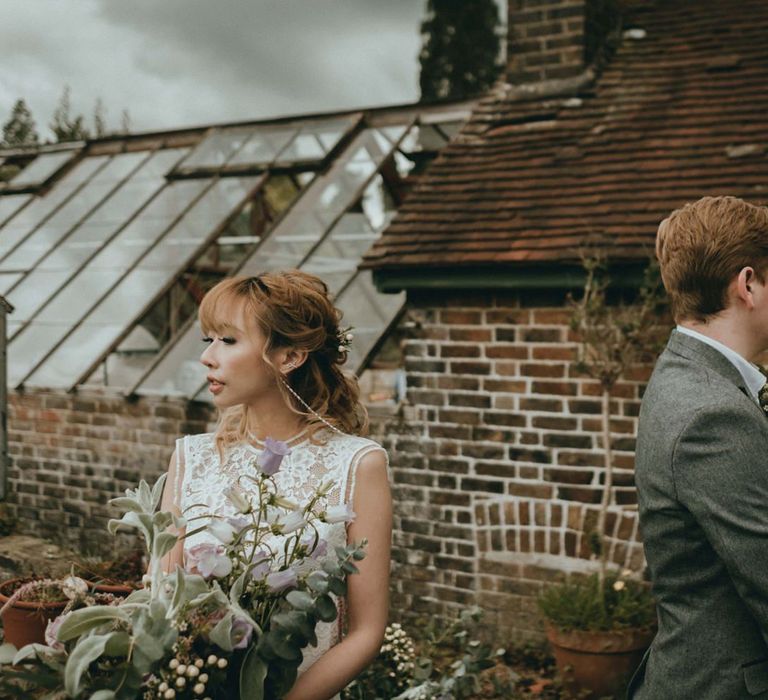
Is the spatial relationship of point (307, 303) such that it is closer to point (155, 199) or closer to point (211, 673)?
point (211, 673)

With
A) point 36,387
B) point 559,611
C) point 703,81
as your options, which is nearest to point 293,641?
point 559,611

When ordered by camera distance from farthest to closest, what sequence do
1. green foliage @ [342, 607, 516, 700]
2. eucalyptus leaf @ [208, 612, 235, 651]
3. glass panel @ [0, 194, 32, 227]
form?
glass panel @ [0, 194, 32, 227]
green foliage @ [342, 607, 516, 700]
eucalyptus leaf @ [208, 612, 235, 651]

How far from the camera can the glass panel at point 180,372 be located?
6.63 metres

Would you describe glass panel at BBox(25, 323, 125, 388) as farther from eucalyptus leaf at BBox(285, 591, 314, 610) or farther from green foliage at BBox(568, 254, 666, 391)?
eucalyptus leaf at BBox(285, 591, 314, 610)

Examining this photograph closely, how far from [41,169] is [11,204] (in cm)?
66

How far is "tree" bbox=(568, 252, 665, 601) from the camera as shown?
4719mm

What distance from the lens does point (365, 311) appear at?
6418mm

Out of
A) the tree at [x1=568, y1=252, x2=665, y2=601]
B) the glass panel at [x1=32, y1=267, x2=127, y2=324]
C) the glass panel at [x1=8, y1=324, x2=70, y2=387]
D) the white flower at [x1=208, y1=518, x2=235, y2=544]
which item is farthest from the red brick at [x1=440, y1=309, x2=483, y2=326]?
the white flower at [x1=208, y1=518, x2=235, y2=544]

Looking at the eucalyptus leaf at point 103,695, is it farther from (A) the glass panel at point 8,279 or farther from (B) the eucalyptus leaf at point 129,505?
(A) the glass panel at point 8,279

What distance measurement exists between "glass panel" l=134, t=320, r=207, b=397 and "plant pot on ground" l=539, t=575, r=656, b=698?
3151mm

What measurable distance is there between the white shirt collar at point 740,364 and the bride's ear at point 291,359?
96 centimetres

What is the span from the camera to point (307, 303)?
90.7 inches

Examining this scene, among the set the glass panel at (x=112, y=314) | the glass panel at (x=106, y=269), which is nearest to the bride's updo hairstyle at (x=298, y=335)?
the glass panel at (x=112, y=314)

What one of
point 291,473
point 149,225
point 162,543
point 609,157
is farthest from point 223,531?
point 149,225
